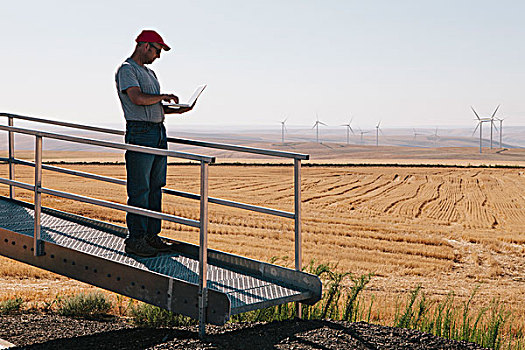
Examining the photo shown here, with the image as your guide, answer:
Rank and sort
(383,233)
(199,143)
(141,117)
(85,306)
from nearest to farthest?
(141,117) < (199,143) < (85,306) < (383,233)

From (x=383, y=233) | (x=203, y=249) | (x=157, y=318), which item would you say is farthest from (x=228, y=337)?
(x=383, y=233)

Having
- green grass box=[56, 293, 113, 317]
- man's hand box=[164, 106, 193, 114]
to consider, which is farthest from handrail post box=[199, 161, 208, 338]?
green grass box=[56, 293, 113, 317]

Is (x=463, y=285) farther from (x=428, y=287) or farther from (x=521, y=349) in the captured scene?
(x=521, y=349)

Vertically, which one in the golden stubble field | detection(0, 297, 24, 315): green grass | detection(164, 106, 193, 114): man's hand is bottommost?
the golden stubble field

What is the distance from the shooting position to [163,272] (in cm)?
591

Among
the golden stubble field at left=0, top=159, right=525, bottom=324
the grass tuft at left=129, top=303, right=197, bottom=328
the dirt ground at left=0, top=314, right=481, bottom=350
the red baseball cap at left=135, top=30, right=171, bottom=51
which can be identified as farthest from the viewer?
the golden stubble field at left=0, top=159, right=525, bottom=324

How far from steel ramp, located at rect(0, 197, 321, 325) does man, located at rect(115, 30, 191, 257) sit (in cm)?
28

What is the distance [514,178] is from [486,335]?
43153mm

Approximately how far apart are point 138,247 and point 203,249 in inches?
52.4

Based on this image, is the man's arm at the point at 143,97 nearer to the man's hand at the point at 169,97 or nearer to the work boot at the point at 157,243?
the man's hand at the point at 169,97

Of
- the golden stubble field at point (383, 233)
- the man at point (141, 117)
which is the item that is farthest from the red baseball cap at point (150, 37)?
the golden stubble field at point (383, 233)

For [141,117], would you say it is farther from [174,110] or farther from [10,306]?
[10,306]

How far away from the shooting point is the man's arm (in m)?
5.99

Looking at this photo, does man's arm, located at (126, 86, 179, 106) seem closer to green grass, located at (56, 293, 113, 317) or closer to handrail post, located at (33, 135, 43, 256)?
handrail post, located at (33, 135, 43, 256)
